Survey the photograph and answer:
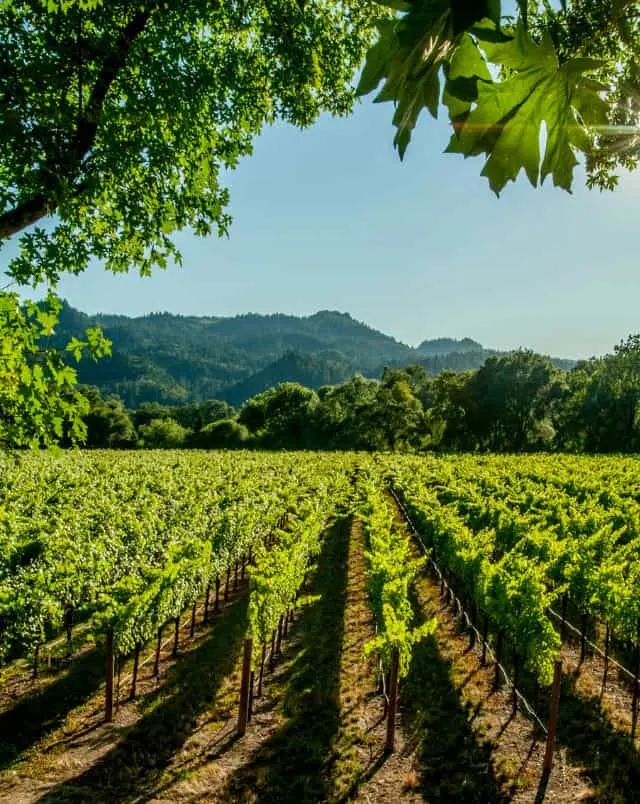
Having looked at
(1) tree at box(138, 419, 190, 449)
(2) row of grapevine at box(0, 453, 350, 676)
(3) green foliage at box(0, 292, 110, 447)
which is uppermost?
(3) green foliage at box(0, 292, 110, 447)

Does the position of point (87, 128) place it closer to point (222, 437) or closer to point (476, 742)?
point (476, 742)

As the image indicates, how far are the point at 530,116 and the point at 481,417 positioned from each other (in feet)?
236

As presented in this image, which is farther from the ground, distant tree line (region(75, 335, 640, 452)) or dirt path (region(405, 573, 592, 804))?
distant tree line (region(75, 335, 640, 452))

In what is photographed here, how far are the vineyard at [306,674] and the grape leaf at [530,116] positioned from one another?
7661 millimetres

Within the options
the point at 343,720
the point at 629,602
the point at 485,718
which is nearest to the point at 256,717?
the point at 343,720

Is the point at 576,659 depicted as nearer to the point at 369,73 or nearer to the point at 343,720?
the point at 343,720

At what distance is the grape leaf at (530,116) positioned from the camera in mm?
987

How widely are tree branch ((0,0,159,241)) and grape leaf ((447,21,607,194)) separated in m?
4.22

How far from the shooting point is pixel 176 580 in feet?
34.4

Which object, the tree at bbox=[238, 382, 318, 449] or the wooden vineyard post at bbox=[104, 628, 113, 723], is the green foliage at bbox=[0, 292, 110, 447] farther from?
the tree at bbox=[238, 382, 318, 449]

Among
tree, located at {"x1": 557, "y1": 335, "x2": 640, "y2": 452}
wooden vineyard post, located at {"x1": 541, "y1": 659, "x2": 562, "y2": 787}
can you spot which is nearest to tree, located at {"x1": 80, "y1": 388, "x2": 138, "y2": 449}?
tree, located at {"x1": 557, "y1": 335, "x2": 640, "y2": 452}

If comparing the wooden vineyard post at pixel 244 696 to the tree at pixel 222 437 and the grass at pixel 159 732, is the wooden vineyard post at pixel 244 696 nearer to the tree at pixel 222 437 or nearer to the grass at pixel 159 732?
the grass at pixel 159 732

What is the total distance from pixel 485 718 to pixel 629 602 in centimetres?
323

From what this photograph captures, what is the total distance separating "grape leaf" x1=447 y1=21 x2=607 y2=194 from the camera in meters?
0.99
